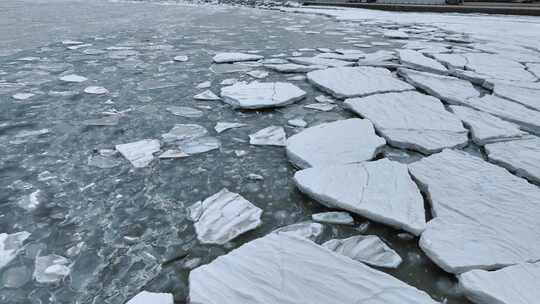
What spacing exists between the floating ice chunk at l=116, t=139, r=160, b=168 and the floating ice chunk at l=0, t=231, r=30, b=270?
Answer: 379mm

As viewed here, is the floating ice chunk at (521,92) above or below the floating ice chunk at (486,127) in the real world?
above

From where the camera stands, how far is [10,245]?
804 mm

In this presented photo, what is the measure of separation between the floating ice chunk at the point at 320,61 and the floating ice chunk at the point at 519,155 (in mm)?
1324

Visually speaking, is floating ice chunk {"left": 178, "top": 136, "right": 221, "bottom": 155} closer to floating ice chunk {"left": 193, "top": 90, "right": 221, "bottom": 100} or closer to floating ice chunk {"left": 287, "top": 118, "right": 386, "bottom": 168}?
floating ice chunk {"left": 287, "top": 118, "right": 386, "bottom": 168}

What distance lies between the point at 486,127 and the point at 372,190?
2.42 ft

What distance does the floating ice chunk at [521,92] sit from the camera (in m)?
1.67

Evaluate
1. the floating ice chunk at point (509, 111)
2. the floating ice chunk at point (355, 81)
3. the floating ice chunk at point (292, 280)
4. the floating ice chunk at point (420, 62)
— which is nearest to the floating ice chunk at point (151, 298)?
the floating ice chunk at point (292, 280)

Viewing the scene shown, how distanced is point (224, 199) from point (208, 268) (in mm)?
271

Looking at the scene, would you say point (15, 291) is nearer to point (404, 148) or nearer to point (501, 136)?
point (404, 148)

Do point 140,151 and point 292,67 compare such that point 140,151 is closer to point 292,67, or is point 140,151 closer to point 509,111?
point 292,67

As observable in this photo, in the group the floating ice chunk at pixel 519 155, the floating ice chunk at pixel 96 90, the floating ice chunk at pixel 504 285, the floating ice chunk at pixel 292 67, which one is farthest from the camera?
the floating ice chunk at pixel 292 67

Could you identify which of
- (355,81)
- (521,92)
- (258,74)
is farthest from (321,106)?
(521,92)

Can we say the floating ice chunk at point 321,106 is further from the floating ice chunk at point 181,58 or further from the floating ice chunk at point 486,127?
the floating ice chunk at point 181,58

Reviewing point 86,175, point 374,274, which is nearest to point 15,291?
point 86,175
